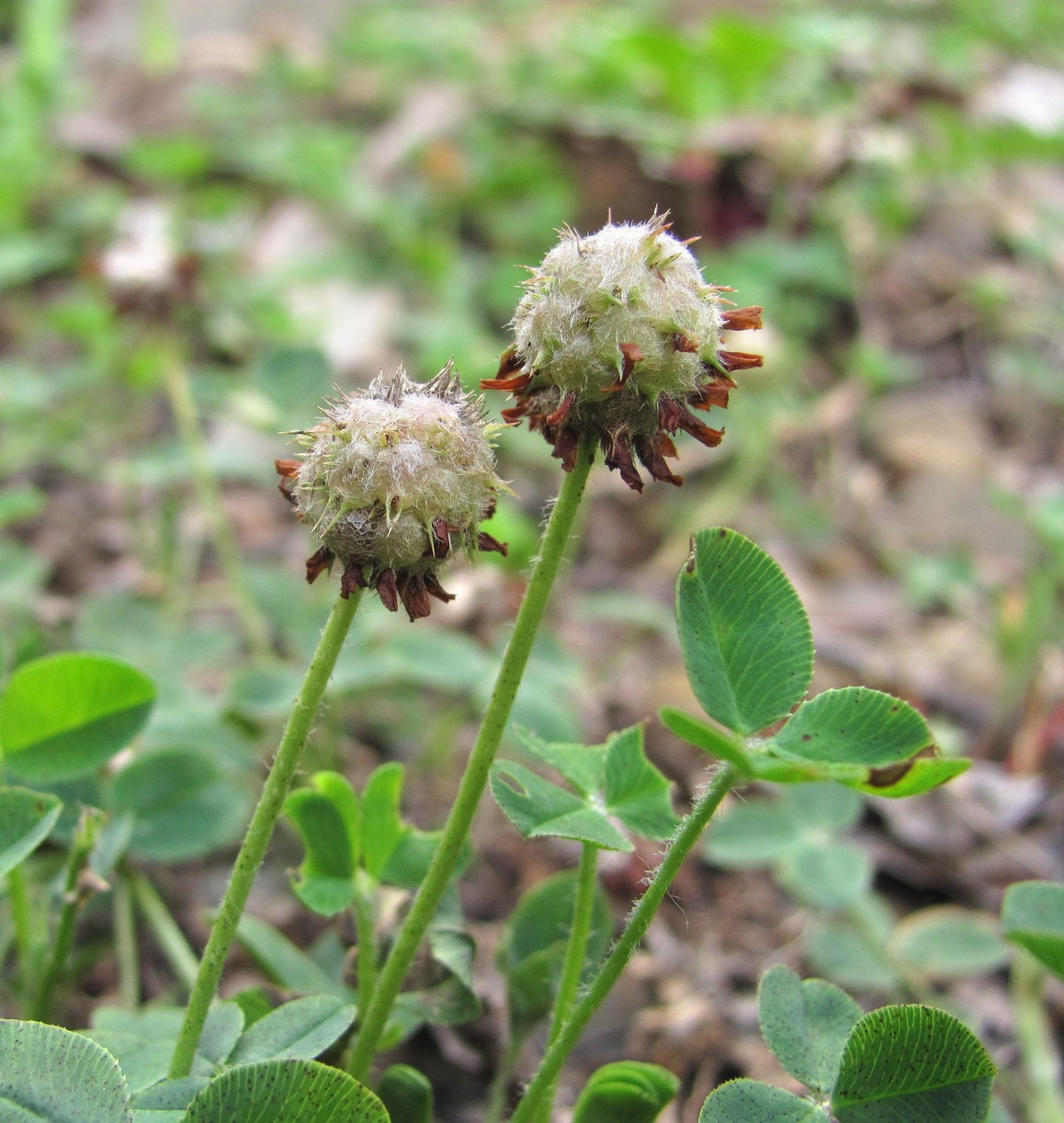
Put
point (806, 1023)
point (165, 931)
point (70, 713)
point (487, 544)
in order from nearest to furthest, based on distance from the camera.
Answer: point (487, 544), point (806, 1023), point (70, 713), point (165, 931)

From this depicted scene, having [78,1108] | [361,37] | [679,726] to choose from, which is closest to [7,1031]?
[78,1108]

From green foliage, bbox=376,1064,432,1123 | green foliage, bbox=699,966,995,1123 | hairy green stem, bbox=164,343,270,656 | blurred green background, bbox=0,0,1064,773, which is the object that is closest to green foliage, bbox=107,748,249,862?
blurred green background, bbox=0,0,1064,773

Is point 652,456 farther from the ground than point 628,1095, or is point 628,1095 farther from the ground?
point 652,456

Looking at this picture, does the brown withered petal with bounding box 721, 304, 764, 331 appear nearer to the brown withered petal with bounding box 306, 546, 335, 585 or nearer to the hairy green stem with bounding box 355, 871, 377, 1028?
the brown withered petal with bounding box 306, 546, 335, 585

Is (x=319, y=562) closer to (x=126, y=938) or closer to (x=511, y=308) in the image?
(x=126, y=938)

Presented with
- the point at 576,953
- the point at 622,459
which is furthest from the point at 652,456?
the point at 576,953

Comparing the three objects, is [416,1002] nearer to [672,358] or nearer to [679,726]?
[679,726]
